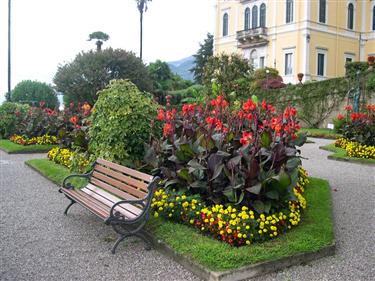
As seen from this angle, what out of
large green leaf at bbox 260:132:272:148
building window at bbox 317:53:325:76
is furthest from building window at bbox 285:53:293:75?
large green leaf at bbox 260:132:272:148

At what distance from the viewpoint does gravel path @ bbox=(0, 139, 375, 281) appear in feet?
13.7

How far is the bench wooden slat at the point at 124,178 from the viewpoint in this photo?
16.3 feet

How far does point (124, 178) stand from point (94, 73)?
29.5 meters

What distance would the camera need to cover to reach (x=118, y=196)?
18.2 feet

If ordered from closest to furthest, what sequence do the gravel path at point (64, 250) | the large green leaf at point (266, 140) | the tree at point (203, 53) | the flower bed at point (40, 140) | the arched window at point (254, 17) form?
the gravel path at point (64, 250) → the large green leaf at point (266, 140) → the flower bed at point (40, 140) → the arched window at point (254, 17) → the tree at point (203, 53)

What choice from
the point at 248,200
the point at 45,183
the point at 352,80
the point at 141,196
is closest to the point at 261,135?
the point at 248,200

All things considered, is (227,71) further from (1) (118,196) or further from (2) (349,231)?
(1) (118,196)

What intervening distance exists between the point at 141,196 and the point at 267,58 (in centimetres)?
4040

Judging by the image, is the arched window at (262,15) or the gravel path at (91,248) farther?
the arched window at (262,15)

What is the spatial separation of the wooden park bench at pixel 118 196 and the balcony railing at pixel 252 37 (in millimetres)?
39097

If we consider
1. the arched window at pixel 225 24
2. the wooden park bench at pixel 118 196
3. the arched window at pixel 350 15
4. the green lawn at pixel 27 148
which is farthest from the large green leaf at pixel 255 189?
the arched window at pixel 225 24

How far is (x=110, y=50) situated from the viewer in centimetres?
3491

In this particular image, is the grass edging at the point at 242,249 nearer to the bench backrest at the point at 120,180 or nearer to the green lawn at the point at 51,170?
the bench backrest at the point at 120,180

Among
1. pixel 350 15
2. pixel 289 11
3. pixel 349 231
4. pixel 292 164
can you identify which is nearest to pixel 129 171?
pixel 292 164
